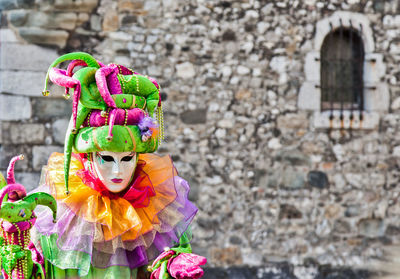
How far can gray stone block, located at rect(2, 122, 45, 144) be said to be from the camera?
556 centimetres

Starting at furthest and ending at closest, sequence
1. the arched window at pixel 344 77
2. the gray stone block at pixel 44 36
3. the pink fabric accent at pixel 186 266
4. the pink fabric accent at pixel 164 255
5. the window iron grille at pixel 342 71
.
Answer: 1. the window iron grille at pixel 342 71
2. the arched window at pixel 344 77
3. the gray stone block at pixel 44 36
4. the pink fabric accent at pixel 164 255
5. the pink fabric accent at pixel 186 266

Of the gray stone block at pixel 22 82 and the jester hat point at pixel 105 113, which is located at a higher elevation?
the gray stone block at pixel 22 82

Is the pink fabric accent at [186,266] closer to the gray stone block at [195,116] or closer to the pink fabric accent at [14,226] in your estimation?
the pink fabric accent at [14,226]

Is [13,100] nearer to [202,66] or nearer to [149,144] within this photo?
[202,66]

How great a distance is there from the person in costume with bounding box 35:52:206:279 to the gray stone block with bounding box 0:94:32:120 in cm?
275

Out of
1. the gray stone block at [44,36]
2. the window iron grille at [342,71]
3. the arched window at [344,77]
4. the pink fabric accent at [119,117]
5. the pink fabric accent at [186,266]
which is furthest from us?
the window iron grille at [342,71]

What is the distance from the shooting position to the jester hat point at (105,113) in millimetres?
2750

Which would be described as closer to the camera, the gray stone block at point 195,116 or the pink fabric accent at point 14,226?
the pink fabric accent at point 14,226

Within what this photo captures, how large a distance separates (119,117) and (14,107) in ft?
9.98

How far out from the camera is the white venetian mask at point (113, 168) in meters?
2.81

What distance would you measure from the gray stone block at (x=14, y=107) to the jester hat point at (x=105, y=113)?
2.83m

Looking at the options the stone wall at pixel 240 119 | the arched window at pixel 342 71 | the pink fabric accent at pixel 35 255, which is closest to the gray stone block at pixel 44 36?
the stone wall at pixel 240 119

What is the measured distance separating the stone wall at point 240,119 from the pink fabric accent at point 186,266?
317cm

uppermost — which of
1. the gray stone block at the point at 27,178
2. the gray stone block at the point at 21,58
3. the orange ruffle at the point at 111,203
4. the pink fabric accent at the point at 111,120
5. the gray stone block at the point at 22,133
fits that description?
the gray stone block at the point at 21,58
